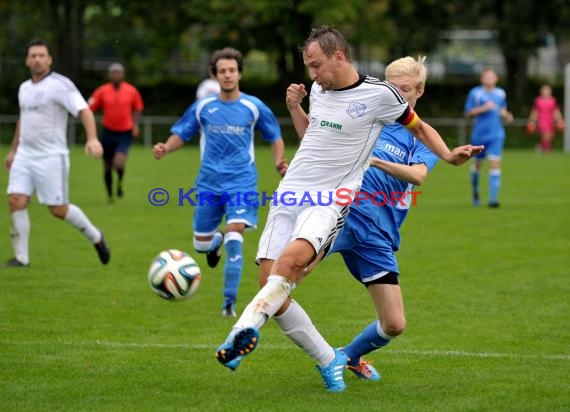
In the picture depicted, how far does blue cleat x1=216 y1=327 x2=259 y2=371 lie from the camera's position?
17.4 feet

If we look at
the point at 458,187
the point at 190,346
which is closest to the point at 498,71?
the point at 458,187

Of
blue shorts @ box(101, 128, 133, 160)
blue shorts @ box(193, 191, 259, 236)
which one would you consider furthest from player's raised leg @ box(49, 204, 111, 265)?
blue shorts @ box(101, 128, 133, 160)

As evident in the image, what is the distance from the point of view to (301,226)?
5.62m

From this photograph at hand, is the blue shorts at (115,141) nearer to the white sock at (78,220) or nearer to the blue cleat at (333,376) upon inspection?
the white sock at (78,220)

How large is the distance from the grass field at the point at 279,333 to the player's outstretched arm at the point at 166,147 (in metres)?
1.26

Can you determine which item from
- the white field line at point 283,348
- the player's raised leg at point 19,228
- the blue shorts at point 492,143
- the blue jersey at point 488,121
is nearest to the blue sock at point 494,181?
the blue shorts at point 492,143

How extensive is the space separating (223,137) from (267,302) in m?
3.71

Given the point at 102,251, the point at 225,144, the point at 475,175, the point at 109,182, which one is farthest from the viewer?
the point at 109,182

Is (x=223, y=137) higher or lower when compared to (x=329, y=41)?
lower

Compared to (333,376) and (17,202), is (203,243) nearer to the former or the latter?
(17,202)

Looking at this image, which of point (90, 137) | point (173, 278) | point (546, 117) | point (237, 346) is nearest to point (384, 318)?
point (237, 346)

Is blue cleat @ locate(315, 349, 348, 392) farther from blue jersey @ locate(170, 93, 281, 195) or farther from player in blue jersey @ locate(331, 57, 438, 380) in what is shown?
blue jersey @ locate(170, 93, 281, 195)

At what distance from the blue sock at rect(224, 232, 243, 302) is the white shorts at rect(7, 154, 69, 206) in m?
2.35

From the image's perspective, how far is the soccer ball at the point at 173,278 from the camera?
636cm
